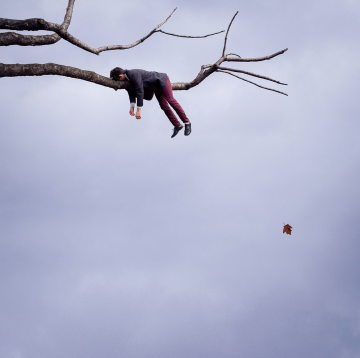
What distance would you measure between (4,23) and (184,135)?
12.6ft

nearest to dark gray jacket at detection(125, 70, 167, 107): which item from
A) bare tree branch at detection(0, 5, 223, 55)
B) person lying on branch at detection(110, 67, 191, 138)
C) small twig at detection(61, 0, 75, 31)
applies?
person lying on branch at detection(110, 67, 191, 138)

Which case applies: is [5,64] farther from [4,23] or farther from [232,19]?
[232,19]

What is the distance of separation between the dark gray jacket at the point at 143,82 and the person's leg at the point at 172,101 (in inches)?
3.2

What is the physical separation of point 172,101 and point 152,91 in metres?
0.44

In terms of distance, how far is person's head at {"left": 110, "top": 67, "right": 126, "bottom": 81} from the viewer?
6672 mm

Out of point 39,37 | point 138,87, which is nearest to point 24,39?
point 39,37

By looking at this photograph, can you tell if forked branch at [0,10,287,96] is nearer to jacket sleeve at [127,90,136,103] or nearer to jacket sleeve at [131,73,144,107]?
jacket sleeve at [131,73,144,107]

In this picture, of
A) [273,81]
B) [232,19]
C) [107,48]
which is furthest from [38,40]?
[273,81]

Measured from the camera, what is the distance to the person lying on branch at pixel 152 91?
690cm

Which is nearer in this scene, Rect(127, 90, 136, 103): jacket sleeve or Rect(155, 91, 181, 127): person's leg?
Rect(127, 90, 136, 103): jacket sleeve

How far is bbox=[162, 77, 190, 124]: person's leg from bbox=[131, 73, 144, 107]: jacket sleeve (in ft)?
1.63

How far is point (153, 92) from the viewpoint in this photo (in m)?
7.70

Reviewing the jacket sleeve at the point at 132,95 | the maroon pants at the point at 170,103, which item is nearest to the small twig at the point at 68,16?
the jacket sleeve at the point at 132,95

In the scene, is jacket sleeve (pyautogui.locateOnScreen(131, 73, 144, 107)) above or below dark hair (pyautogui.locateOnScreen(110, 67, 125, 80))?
below
